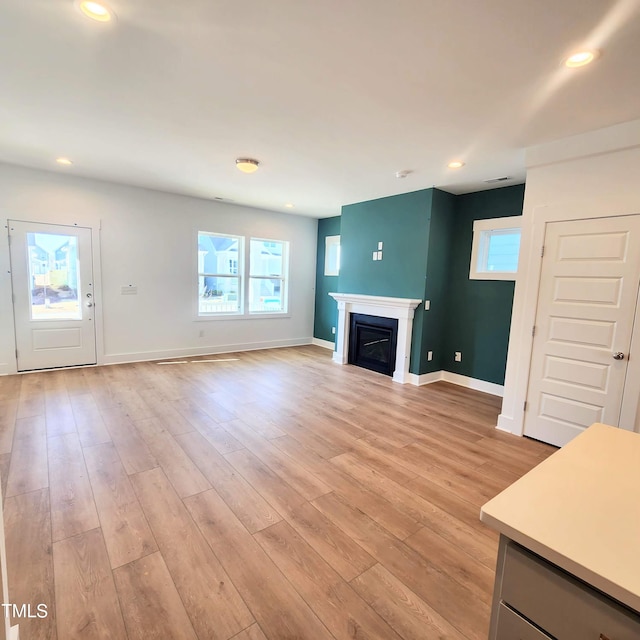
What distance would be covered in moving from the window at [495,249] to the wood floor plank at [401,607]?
153 inches

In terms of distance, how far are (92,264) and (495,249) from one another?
18.7 feet

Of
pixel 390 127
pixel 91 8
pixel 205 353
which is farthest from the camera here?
pixel 205 353

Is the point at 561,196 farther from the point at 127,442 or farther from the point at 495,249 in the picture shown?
the point at 127,442

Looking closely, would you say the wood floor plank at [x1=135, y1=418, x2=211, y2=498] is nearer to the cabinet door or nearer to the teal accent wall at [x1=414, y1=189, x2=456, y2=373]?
the cabinet door

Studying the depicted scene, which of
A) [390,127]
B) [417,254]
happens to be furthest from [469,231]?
[390,127]

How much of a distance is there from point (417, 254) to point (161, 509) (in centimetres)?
413

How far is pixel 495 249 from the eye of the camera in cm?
461

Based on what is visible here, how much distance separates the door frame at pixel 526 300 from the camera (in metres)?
3.00

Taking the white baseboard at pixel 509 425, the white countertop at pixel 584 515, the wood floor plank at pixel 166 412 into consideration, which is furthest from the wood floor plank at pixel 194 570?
the white baseboard at pixel 509 425

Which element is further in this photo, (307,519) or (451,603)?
(307,519)

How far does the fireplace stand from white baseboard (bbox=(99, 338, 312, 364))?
188cm

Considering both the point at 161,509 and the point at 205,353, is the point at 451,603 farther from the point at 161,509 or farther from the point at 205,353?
the point at 205,353

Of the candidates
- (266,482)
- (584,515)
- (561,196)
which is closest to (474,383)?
(561,196)

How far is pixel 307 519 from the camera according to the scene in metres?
2.07
